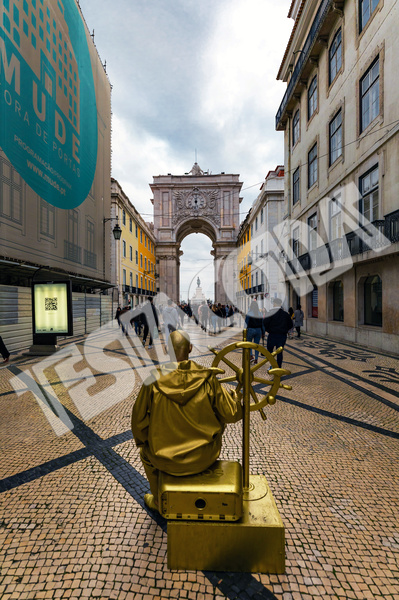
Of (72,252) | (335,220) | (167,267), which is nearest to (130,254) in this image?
(72,252)

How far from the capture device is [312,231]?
1557 cm

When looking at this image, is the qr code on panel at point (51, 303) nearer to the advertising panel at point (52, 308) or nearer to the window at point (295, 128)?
the advertising panel at point (52, 308)

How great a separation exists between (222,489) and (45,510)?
1.55 meters

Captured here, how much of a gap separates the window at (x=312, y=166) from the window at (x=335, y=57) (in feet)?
9.74

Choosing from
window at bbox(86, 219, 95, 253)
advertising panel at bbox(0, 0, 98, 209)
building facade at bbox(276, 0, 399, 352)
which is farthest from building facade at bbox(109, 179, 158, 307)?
building facade at bbox(276, 0, 399, 352)

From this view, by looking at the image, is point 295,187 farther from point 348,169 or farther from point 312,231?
point 348,169

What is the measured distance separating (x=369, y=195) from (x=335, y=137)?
4.27 metres

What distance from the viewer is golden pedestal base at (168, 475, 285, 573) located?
1.63 meters

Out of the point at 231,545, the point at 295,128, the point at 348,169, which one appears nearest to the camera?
the point at 231,545

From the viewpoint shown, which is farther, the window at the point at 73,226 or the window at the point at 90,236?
the window at the point at 90,236

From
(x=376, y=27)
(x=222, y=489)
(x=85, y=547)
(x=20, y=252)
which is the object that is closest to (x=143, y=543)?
(x=85, y=547)

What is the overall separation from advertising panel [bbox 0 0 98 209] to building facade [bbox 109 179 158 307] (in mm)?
5647

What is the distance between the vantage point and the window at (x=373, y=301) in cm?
1008

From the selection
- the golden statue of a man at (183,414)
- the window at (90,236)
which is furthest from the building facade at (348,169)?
the window at (90,236)
